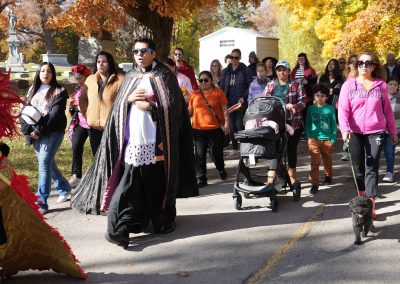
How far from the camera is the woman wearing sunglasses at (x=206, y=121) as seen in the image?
9.30 metres

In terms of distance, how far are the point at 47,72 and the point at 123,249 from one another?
2.90 metres

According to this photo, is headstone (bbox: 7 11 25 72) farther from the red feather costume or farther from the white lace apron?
the red feather costume

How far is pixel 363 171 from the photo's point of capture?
709 cm

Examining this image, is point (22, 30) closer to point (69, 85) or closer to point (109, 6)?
point (69, 85)

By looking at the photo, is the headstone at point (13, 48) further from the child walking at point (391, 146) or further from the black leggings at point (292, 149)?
the black leggings at point (292, 149)

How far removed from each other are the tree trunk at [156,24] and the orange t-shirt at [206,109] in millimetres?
3268

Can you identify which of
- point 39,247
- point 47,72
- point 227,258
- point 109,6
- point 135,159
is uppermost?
point 109,6

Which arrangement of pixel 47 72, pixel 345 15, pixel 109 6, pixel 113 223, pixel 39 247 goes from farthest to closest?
pixel 345 15 → pixel 109 6 → pixel 47 72 → pixel 113 223 → pixel 39 247

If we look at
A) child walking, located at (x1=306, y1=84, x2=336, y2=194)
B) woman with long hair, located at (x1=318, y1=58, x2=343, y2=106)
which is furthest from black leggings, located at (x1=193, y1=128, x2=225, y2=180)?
woman with long hair, located at (x1=318, y1=58, x2=343, y2=106)

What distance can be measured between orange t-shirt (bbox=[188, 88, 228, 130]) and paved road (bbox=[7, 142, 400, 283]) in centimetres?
140

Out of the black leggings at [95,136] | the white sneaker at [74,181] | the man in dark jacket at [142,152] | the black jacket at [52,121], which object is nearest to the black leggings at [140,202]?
the man in dark jacket at [142,152]

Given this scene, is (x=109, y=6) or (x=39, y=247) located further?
(x=109, y=6)

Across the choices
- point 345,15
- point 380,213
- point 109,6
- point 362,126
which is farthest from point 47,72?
point 345,15

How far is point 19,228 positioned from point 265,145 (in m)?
3.79
